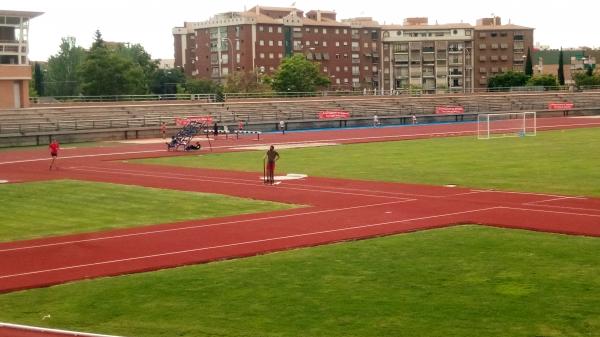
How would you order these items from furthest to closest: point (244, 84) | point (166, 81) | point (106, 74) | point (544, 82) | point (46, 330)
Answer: point (166, 81), point (544, 82), point (244, 84), point (106, 74), point (46, 330)

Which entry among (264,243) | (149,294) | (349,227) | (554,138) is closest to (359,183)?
(349,227)

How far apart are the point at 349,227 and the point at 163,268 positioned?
21.1 ft

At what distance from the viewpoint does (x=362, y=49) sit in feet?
528

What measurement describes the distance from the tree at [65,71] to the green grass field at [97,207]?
110 m

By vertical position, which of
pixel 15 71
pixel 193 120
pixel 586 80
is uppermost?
pixel 586 80

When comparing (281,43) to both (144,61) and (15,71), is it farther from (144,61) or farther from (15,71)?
(15,71)

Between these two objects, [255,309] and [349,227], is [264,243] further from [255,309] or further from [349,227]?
[255,309]

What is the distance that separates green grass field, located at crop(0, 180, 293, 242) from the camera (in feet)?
80.1

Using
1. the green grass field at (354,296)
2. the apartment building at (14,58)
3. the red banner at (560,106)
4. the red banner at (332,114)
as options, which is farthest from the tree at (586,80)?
the green grass field at (354,296)

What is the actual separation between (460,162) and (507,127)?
3490cm

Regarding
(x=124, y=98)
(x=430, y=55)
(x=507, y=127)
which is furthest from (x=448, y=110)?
(x=430, y=55)

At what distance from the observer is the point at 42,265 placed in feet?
60.6

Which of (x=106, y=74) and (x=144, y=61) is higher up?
(x=144, y=61)

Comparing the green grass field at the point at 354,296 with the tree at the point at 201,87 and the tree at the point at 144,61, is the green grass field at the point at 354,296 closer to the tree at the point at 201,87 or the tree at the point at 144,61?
the tree at the point at 201,87
